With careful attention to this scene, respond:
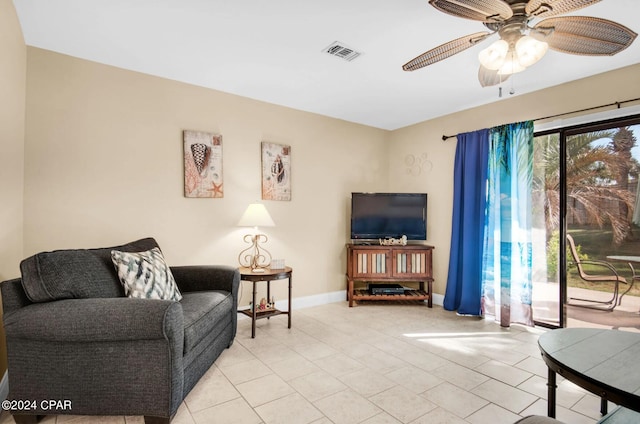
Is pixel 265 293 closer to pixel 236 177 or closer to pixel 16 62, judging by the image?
pixel 236 177

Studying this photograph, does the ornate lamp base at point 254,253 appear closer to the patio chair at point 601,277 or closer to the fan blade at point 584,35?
the fan blade at point 584,35

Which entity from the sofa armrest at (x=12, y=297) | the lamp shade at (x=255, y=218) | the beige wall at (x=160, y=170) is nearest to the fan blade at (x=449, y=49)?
the lamp shade at (x=255, y=218)

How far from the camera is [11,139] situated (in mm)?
2227

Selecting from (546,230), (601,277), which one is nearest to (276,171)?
(546,230)

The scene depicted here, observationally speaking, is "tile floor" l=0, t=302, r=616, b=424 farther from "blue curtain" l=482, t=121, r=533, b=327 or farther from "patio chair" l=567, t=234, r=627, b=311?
"patio chair" l=567, t=234, r=627, b=311

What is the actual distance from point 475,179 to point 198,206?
3098 millimetres

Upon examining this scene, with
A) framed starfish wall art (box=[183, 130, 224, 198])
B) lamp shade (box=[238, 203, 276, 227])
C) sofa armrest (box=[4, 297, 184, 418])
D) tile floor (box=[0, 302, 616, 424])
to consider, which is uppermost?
framed starfish wall art (box=[183, 130, 224, 198])

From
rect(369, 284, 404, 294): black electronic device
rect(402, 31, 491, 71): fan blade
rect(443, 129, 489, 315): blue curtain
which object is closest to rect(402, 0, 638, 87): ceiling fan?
rect(402, 31, 491, 71): fan blade

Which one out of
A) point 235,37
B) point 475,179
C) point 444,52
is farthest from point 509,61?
point 475,179

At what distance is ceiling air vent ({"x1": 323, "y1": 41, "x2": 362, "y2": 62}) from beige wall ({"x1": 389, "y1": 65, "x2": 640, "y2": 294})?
169 cm

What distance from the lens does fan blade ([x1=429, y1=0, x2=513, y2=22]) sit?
1.53 m

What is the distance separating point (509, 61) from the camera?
6.39 ft

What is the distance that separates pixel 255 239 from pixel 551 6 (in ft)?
9.58

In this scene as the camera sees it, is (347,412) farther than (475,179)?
No
